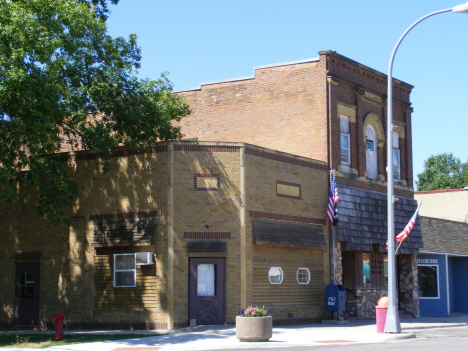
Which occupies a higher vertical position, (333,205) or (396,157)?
(396,157)

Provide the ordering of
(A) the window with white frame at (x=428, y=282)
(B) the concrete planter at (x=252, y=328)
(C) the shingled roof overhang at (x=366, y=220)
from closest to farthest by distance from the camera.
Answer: (B) the concrete planter at (x=252, y=328) < (C) the shingled roof overhang at (x=366, y=220) < (A) the window with white frame at (x=428, y=282)

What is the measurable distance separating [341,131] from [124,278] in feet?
36.2

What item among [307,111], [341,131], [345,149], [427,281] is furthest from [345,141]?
[427,281]

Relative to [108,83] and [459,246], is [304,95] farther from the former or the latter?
[459,246]

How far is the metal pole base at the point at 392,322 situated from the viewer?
19.2 metres

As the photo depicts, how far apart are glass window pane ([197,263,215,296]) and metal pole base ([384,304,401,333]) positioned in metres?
5.84

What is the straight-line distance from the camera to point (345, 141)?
27.7 m

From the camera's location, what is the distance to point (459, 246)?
35.0 m

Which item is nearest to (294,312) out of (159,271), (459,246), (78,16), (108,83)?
(159,271)

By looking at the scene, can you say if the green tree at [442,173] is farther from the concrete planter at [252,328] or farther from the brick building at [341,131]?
the concrete planter at [252,328]

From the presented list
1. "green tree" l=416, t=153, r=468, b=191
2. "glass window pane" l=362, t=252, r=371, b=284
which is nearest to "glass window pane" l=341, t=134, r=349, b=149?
"glass window pane" l=362, t=252, r=371, b=284

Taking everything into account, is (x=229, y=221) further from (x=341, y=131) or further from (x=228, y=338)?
(x=341, y=131)

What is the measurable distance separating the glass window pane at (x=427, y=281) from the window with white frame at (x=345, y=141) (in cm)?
915

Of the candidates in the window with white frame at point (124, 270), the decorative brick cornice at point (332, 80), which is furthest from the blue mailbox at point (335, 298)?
the decorative brick cornice at point (332, 80)
